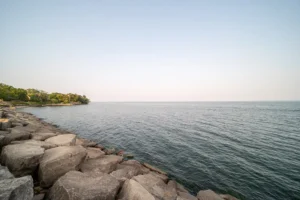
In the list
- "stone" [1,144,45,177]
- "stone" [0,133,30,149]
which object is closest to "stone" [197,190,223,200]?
→ "stone" [1,144,45,177]

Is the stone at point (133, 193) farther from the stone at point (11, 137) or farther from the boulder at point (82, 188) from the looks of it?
the stone at point (11, 137)

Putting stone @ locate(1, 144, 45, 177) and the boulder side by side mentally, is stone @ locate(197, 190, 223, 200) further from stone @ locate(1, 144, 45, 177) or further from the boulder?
stone @ locate(1, 144, 45, 177)

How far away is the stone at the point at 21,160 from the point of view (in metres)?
6.05

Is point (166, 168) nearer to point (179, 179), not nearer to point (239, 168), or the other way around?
point (179, 179)

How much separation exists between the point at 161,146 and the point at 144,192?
509 inches

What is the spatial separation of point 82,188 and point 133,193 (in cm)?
217

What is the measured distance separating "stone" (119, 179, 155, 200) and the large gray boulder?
3216 mm


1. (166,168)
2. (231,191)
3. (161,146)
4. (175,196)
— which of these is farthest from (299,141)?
(175,196)

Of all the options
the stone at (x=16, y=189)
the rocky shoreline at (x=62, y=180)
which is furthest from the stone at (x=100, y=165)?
the stone at (x=16, y=189)

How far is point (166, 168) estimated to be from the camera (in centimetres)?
1266

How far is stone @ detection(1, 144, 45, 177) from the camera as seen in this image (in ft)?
19.9

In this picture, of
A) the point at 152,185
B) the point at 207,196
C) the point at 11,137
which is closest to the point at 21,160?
the point at 11,137

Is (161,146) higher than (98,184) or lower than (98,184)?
lower

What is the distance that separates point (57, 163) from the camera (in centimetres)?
659
